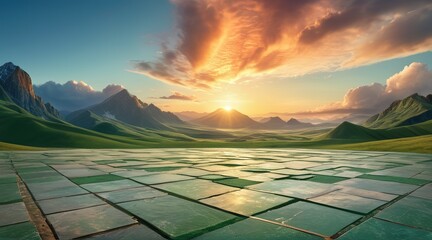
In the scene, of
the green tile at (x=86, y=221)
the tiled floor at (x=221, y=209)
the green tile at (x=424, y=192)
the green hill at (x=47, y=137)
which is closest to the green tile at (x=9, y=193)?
the tiled floor at (x=221, y=209)

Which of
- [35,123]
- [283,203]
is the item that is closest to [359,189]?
[283,203]

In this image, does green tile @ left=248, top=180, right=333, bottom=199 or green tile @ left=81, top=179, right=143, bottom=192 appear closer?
green tile @ left=248, top=180, right=333, bottom=199

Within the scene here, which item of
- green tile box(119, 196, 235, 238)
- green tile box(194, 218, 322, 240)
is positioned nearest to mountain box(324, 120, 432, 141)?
green tile box(119, 196, 235, 238)

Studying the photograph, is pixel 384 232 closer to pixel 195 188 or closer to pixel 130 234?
pixel 130 234

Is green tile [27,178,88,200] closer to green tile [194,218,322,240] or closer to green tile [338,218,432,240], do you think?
green tile [194,218,322,240]

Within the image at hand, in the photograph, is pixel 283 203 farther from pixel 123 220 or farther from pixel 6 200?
pixel 6 200

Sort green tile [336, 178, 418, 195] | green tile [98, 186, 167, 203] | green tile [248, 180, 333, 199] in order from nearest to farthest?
green tile [98, 186, 167, 203], green tile [248, 180, 333, 199], green tile [336, 178, 418, 195]

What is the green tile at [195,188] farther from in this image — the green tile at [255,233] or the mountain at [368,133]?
the mountain at [368,133]
